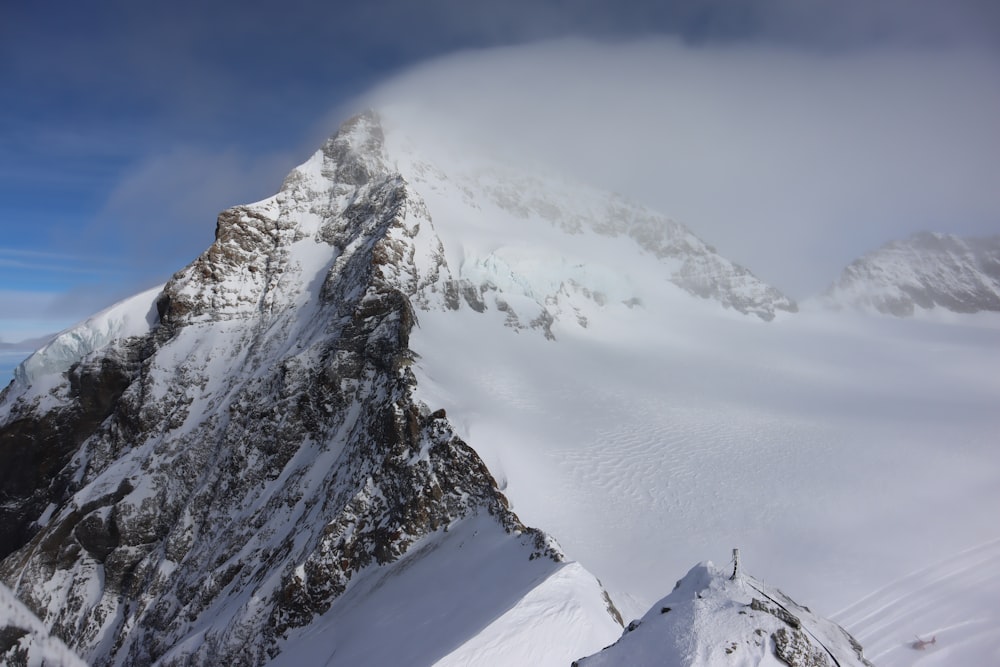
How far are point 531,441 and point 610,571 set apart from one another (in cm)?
1400

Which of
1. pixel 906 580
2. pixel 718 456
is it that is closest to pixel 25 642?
pixel 906 580

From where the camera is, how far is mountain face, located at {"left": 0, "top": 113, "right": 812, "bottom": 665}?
19641 millimetres

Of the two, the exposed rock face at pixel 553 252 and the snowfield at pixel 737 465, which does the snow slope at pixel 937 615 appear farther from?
the exposed rock face at pixel 553 252

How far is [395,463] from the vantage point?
26469 millimetres

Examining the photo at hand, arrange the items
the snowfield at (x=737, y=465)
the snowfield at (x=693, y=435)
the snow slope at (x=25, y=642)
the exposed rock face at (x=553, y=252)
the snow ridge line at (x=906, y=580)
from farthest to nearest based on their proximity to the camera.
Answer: the exposed rock face at (x=553, y=252), the snowfield at (x=693, y=435), the snowfield at (x=737, y=465), the snow ridge line at (x=906, y=580), the snow slope at (x=25, y=642)

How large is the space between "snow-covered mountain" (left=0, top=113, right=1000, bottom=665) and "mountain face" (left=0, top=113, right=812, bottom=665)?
0.63ft

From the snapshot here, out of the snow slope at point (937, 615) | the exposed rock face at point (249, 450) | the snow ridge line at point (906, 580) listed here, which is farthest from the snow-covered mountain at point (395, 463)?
the snow slope at point (937, 615)

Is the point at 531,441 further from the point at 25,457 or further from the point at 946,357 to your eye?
the point at 946,357

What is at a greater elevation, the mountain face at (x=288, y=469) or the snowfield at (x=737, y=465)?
the mountain face at (x=288, y=469)

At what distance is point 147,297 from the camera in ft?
182

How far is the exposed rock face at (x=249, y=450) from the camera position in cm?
2517

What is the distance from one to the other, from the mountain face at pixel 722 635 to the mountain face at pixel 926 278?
172054 mm

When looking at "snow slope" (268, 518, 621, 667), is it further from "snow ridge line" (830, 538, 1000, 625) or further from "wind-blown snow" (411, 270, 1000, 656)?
"snow ridge line" (830, 538, 1000, 625)

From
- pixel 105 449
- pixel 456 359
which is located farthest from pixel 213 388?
pixel 456 359
